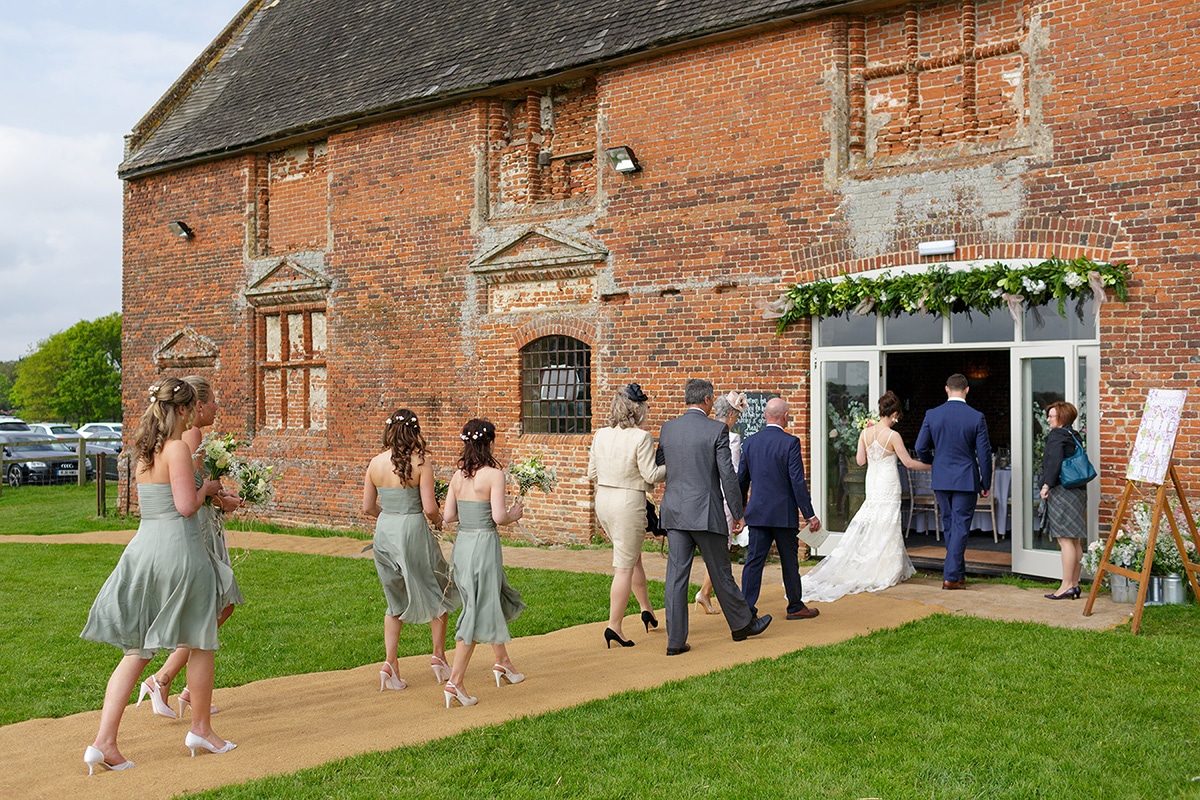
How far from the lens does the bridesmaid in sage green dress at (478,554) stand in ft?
20.4

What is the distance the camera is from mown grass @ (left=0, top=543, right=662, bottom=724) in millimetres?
6973

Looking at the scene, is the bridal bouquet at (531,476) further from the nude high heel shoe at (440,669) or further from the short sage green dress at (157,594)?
the short sage green dress at (157,594)

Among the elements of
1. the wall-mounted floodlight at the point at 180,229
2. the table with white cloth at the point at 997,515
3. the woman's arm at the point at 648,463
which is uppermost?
the wall-mounted floodlight at the point at 180,229

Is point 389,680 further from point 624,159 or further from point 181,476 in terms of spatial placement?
point 624,159

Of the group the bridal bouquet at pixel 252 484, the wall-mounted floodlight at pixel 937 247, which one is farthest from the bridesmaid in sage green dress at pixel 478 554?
the wall-mounted floodlight at pixel 937 247

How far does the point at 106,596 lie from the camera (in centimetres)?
526

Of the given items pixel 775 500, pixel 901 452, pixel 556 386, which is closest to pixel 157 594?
pixel 775 500

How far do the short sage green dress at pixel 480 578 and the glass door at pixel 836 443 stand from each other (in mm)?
5877

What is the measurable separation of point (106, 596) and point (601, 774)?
104 inches

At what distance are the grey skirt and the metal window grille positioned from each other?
20.3 feet

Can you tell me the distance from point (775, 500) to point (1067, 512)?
9.08ft

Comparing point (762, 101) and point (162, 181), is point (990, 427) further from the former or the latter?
point (162, 181)

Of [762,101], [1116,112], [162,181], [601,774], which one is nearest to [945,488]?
[1116,112]

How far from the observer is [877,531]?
10109 mm
